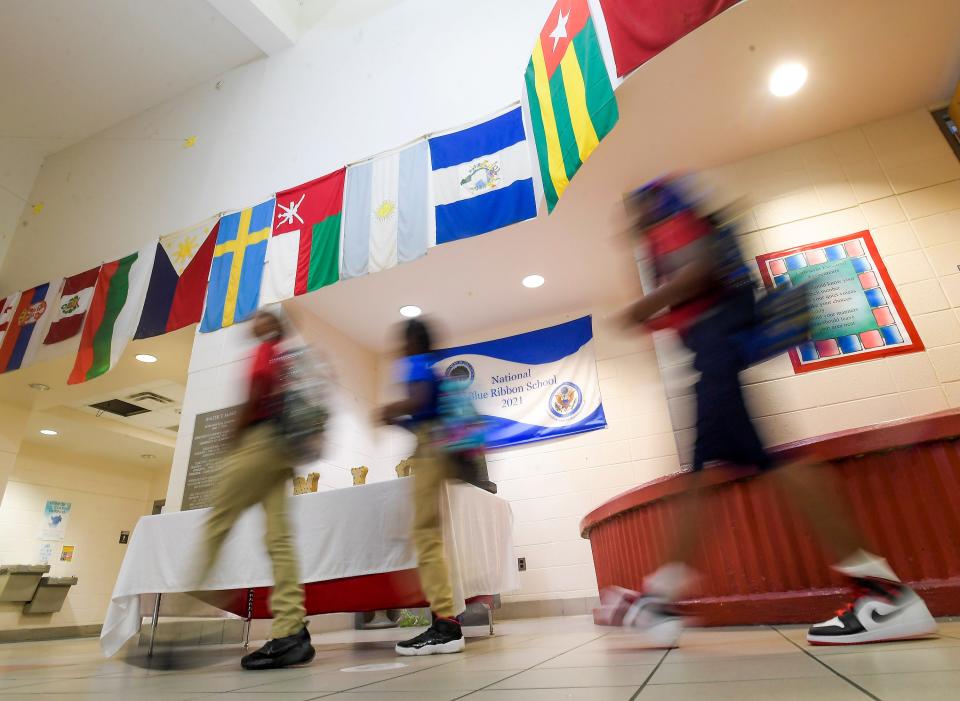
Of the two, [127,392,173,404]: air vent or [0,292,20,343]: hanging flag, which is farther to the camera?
[127,392,173,404]: air vent

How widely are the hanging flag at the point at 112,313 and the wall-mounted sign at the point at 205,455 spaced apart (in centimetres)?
119

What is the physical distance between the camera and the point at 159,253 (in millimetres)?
5434

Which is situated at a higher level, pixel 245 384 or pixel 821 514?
pixel 245 384

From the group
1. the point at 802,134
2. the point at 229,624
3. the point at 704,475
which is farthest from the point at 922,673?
the point at 802,134

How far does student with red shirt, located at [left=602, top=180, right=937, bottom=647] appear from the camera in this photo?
1.14m

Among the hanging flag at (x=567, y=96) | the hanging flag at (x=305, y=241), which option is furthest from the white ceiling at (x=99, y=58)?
the hanging flag at (x=567, y=96)

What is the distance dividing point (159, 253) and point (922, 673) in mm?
6276

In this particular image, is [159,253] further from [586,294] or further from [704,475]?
[704,475]

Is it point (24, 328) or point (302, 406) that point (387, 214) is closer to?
point (302, 406)

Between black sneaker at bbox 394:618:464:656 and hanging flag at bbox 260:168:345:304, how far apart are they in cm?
312

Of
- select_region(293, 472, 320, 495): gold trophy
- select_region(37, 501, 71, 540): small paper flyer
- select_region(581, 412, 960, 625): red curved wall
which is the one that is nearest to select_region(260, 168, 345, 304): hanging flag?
select_region(293, 472, 320, 495): gold trophy

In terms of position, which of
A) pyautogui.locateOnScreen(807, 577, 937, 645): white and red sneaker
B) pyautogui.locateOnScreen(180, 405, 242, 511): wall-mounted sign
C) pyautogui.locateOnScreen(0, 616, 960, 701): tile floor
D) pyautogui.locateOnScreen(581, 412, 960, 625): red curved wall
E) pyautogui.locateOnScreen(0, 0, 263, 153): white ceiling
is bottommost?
pyautogui.locateOnScreen(0, 616, 960, 701): tile floor

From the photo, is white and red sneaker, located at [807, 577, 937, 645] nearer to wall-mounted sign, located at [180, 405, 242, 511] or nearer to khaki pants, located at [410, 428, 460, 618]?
khaki pants, located at [410, 428, 460, 618]

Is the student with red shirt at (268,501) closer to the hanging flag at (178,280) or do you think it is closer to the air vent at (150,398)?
the hanging flag at (178,280)
